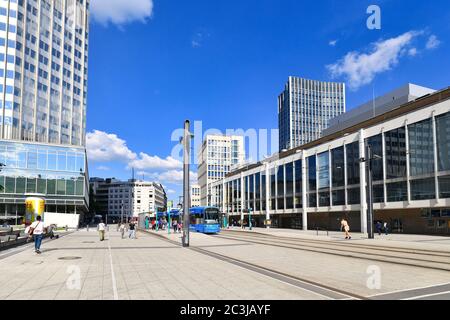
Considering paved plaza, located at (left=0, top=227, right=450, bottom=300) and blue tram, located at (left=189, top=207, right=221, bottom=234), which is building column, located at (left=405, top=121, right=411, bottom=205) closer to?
blue tram, located at (left=189, top=207, right=221, bottom=234)

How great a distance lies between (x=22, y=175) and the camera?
227 feet

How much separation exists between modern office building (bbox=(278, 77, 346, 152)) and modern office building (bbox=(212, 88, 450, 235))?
281 ft

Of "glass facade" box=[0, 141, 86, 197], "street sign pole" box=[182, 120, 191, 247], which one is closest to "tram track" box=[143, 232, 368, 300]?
"street sign pole" box=[182, 120, 191, 247]

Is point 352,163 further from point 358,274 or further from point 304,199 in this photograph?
point 358,274

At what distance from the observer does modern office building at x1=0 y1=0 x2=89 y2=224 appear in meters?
69.9

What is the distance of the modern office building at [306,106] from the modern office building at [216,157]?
28816mm

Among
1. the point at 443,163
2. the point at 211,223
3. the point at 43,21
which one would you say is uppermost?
the point at 43,21

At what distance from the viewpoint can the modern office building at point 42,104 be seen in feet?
229

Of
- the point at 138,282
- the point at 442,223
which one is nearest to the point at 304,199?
the point at 442,223

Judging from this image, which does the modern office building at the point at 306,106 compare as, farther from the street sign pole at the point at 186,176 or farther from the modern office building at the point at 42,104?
the street sign pole at the point at 186,176

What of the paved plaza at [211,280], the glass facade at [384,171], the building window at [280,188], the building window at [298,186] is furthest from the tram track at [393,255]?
the building window at [280,188]
